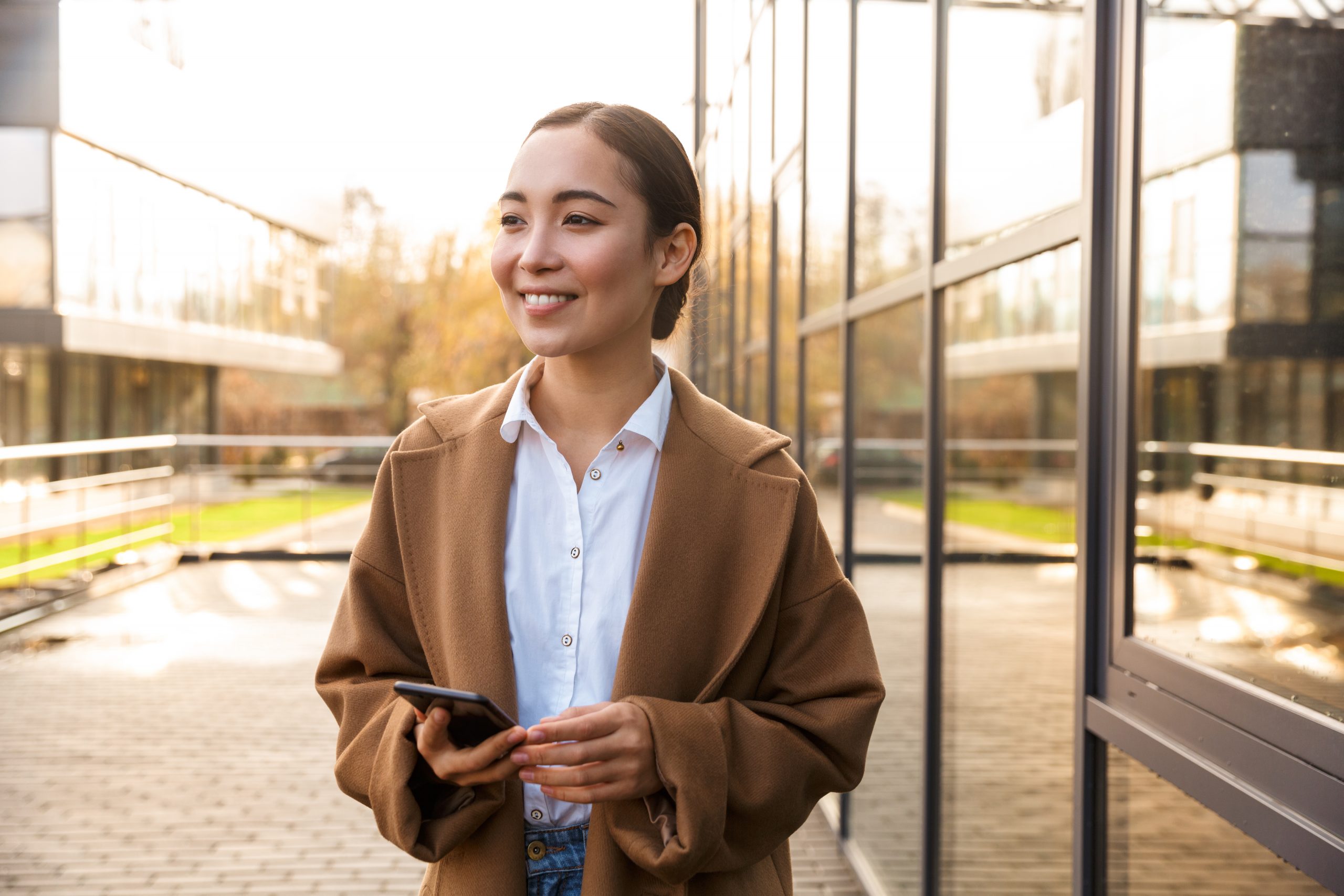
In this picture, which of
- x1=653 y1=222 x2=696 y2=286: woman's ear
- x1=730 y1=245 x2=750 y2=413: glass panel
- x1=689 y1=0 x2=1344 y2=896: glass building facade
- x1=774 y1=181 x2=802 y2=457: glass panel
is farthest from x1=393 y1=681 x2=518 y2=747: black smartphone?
x1=730 y1=245 x2=750 y2=413: glass panel

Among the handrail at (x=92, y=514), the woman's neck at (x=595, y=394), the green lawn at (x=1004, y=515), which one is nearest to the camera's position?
the woman's neck at (x=595, y=394)

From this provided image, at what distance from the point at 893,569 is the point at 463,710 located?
317cm

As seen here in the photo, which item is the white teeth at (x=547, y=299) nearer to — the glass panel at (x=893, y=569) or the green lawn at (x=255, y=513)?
the glass panel at (x=893, y=569)

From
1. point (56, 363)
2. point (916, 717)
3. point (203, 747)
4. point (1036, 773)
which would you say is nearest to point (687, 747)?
point (1036, 773)

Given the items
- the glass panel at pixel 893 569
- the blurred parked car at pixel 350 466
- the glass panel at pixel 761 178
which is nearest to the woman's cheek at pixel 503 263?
the glass panel at pixel 893 569

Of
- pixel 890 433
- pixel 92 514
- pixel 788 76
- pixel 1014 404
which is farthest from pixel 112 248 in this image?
pixel 890 433

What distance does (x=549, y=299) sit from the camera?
156 centimetres

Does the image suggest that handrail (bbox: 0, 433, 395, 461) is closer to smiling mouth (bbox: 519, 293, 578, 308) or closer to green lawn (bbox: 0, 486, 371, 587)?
green lawn (bbox: 0, 486, 371, 587)

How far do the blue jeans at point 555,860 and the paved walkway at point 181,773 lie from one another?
3.17 metres

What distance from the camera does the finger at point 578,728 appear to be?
54.9 inches

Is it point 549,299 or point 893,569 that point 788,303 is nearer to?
point 893,569

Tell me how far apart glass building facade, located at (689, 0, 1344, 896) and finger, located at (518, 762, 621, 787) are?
0.86 metres

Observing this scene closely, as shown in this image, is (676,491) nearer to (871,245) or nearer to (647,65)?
(871,245)

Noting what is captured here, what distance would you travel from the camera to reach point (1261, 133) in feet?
5.80
